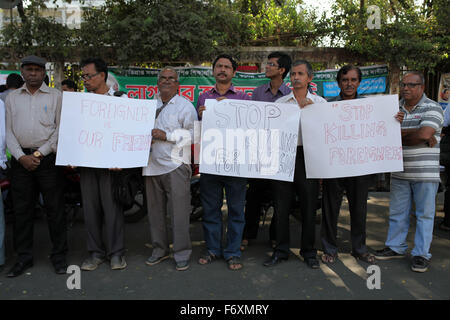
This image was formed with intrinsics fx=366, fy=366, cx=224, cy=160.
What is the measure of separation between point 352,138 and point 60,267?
10.3 ft

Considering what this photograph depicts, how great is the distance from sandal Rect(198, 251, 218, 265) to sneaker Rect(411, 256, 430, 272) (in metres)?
1.99

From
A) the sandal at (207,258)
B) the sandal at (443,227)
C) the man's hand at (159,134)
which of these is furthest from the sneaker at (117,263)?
the sandal at (443,227)

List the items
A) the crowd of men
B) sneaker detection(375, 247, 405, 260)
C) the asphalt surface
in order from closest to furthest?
the asphalt surface < the crowd of men < sneaker detection(375, 247, 405, 260)

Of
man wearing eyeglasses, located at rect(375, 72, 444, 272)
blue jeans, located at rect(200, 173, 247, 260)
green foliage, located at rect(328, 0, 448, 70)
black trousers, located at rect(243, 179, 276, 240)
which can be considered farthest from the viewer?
green foliage, located at rect(328, 0, 448, 70)

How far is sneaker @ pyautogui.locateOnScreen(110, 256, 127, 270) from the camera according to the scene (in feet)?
11.9

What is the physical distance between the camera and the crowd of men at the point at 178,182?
349 centimetres

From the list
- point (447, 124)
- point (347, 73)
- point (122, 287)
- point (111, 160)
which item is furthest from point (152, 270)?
point (447, 124)

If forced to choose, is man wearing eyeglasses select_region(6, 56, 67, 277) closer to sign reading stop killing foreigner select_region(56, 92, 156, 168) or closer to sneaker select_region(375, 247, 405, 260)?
sign reading stop killing foreigner select_region(56, 92, 156, 168)

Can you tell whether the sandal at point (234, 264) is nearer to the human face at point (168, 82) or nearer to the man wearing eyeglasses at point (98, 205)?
the man wearing eyeglasses at point (98, 205)

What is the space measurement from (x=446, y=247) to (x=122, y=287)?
3.64 metres

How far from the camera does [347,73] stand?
145 inches

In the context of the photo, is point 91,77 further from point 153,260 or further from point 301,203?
point 301,203

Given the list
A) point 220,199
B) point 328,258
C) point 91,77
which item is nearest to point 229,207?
point 220,199

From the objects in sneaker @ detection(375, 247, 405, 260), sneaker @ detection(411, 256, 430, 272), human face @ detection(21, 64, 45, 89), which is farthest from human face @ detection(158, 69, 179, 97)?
sneaker @ detection(411, 256, 430, 272)
